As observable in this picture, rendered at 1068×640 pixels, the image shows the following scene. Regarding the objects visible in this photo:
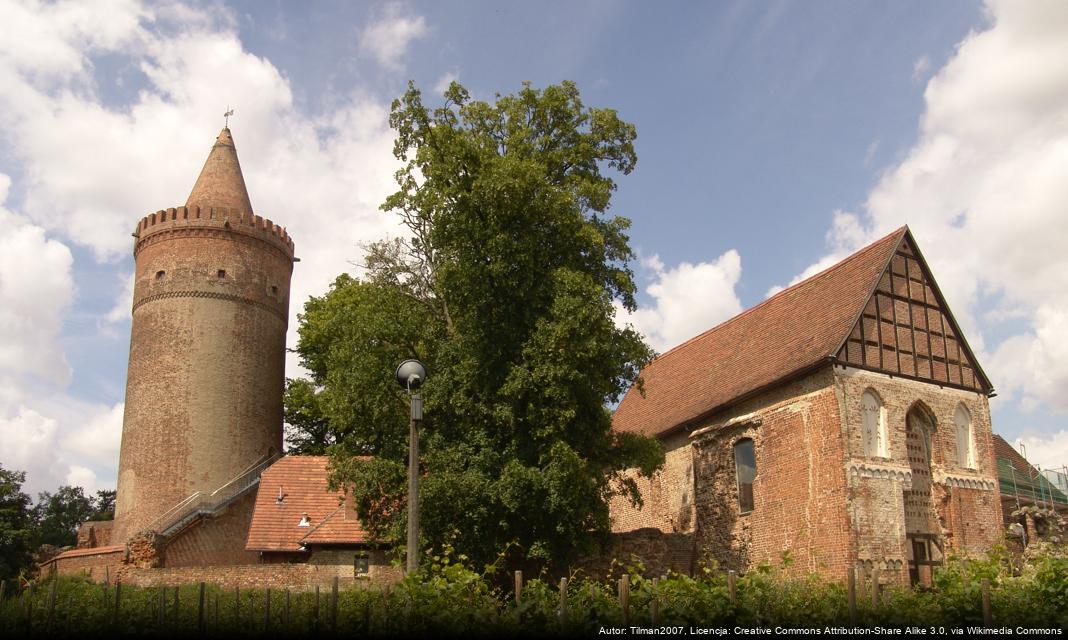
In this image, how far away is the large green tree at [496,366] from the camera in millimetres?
18000

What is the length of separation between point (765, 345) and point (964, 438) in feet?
17.9

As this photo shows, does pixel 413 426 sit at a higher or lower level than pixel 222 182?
lower

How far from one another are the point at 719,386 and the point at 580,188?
770 centimetres

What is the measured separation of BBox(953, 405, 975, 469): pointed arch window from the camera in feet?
73.1

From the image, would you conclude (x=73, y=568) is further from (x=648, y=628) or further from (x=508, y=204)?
(x=648, y=628)

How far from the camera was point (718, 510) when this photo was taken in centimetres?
2356

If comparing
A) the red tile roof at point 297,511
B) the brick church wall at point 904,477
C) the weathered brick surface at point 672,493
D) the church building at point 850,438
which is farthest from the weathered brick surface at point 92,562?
the brick church wall at point 904,477

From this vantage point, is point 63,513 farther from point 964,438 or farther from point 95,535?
point 964,438

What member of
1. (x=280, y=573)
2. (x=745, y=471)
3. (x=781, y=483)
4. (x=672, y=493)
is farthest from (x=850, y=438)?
(x=280, y=573)

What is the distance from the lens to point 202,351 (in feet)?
108

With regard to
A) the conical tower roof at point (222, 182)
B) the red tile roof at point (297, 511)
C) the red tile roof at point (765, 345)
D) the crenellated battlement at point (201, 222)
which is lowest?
the red tile roof at point (297, 511)

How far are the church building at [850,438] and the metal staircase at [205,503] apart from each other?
15242mm

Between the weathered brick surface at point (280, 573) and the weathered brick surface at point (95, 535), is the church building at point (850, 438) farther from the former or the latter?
the weathered brick surface at point (95, 535)

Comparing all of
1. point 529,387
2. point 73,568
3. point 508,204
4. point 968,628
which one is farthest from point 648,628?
point 73,568
